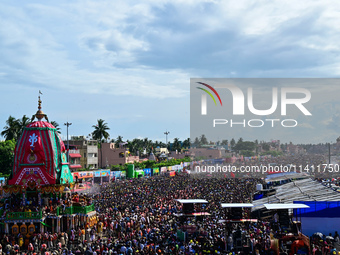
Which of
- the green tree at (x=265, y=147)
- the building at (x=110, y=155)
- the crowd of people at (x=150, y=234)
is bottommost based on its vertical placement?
the crowd of people at (x=150, y=234)

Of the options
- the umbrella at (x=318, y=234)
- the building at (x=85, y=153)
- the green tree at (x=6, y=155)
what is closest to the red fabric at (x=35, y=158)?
the umbrella at (x=318, y=234)

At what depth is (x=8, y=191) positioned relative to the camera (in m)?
28.9

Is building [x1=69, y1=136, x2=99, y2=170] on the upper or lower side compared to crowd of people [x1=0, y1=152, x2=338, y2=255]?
upper

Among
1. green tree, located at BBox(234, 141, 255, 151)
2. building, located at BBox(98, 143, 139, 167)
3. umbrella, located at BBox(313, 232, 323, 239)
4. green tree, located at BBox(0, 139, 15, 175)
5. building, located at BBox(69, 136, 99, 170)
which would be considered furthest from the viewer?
building, located at BBox(98, 143, 139, 167)

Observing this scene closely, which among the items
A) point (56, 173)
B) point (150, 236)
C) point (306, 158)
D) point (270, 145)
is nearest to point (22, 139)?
point (56, 173)

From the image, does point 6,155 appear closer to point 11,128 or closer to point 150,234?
point 11,128

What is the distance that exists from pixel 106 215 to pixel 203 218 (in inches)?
332

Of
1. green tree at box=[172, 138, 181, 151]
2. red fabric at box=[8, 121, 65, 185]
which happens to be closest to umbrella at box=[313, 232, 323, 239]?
red fabric at box=[8, 121, 65, 185]

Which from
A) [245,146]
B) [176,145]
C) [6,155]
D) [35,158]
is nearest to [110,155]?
→ [6,155]

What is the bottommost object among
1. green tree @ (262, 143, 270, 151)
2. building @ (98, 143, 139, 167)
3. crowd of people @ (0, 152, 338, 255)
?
crowd of people @ (0, 152, 338, 255)

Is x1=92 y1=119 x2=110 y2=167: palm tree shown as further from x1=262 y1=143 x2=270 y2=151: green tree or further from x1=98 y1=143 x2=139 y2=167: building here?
x1=262 y1=143 x2=270 y2=151: green tree

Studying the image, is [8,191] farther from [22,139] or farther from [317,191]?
[317,191]

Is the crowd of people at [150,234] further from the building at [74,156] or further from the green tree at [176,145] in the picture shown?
the green tree at [176,145]

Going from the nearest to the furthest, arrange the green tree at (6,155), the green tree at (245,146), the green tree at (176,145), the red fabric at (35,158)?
the red fabric at (35,158) → the green tree at (6,155) → the green tree at (245,146) → the green tree at (176,145)
